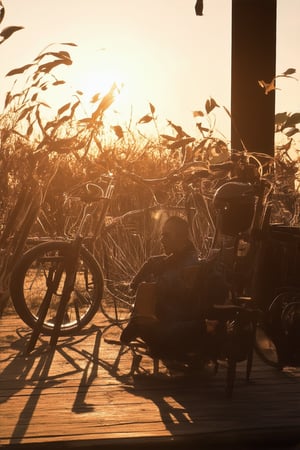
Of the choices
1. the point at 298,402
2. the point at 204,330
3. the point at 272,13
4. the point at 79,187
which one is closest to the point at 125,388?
the point at 204,330

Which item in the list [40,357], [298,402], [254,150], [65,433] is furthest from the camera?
[254,150]

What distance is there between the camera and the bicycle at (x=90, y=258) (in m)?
8.46

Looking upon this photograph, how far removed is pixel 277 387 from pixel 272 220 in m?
2.41

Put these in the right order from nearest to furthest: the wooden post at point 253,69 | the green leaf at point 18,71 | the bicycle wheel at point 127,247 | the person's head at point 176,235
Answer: the person's head at point 176,235
the green leaf at point 18,71
the wooden post at point 253,69
the bicycle wheel at point 127,247

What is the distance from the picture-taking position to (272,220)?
905 cm

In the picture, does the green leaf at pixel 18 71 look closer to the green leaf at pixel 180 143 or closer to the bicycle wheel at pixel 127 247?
the green leaf at pixel 180 143

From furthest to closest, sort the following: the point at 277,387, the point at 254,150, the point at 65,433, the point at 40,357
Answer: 1. the point at 254,150
2. the point at 40,357
3. the point at 277,387
4. the point at 65,433

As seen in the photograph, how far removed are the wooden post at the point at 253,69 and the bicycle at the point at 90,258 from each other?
0.71 metres

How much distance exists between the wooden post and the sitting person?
196 cm

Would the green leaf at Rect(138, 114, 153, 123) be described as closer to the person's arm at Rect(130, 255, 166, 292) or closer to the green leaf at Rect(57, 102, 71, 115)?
the green leaf at Rect(57, 102, 71, 115)

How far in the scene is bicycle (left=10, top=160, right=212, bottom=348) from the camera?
8.46m

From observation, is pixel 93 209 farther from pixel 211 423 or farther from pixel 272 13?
pixel 211 423

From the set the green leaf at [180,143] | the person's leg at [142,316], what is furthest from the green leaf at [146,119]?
the person's leg at [142,316]

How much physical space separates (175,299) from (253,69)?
8.44ft
